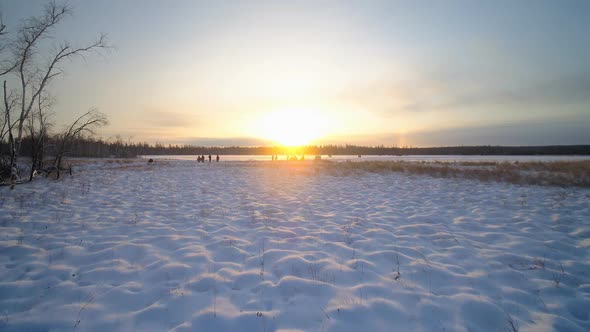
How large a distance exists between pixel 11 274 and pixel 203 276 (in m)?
2.87

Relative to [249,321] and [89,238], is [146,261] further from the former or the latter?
[249,321]

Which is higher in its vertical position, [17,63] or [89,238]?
[17,63]

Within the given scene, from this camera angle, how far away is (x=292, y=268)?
403 cm

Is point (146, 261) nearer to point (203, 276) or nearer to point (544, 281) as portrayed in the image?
point (203, 276)

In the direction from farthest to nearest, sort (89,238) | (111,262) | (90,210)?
(90,210) → (89,238) → (111,262)

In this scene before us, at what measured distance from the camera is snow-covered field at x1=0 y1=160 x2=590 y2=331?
2.83m

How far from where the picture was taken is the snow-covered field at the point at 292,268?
2.83 metres

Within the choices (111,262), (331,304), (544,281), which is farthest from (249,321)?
(544,281)

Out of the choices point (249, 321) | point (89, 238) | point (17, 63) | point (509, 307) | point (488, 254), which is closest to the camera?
point (249, 321)

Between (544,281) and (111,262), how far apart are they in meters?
6.92

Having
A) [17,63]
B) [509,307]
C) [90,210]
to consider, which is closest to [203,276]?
[509,307]

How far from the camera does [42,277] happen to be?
3.62 m

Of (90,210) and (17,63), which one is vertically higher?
(17,63)

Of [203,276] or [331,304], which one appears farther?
[203,276]
